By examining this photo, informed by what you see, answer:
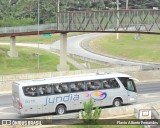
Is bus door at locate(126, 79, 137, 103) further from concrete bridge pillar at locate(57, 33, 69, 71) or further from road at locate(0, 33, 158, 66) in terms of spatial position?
road at locate(0, 33, 158, 66)

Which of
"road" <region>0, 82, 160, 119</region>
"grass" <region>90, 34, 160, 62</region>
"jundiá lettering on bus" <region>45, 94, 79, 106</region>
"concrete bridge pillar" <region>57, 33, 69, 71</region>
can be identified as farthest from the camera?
"grass" <region>90, 34, 160, 62</region>

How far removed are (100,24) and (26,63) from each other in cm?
1457

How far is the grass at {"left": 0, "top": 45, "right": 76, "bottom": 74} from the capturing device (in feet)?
209

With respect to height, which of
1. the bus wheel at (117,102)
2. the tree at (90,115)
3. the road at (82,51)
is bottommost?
the road at (82,51)

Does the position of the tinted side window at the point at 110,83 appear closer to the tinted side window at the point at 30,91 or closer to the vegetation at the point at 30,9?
the tinted side window at the point at 30,91

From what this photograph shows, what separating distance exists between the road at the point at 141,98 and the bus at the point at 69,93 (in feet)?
4.47

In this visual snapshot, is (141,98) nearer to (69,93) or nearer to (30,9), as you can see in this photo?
(69,93)

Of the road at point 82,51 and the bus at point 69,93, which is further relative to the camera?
the road at point 82,51

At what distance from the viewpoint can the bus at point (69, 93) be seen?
3303 cm

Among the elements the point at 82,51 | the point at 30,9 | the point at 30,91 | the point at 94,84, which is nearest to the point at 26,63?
the point at 82,51

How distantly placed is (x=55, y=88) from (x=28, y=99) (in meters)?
Result: 2.36

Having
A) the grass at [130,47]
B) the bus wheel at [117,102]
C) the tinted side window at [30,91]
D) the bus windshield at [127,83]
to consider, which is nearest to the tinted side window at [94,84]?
the bus wheel at [117,102]

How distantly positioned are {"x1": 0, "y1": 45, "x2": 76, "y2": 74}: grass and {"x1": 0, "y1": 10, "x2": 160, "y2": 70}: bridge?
2.57m

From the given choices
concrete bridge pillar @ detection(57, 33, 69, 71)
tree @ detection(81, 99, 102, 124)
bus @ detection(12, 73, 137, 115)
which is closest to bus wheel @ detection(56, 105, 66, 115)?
bus @ detection(12, 73, 137, 115)
